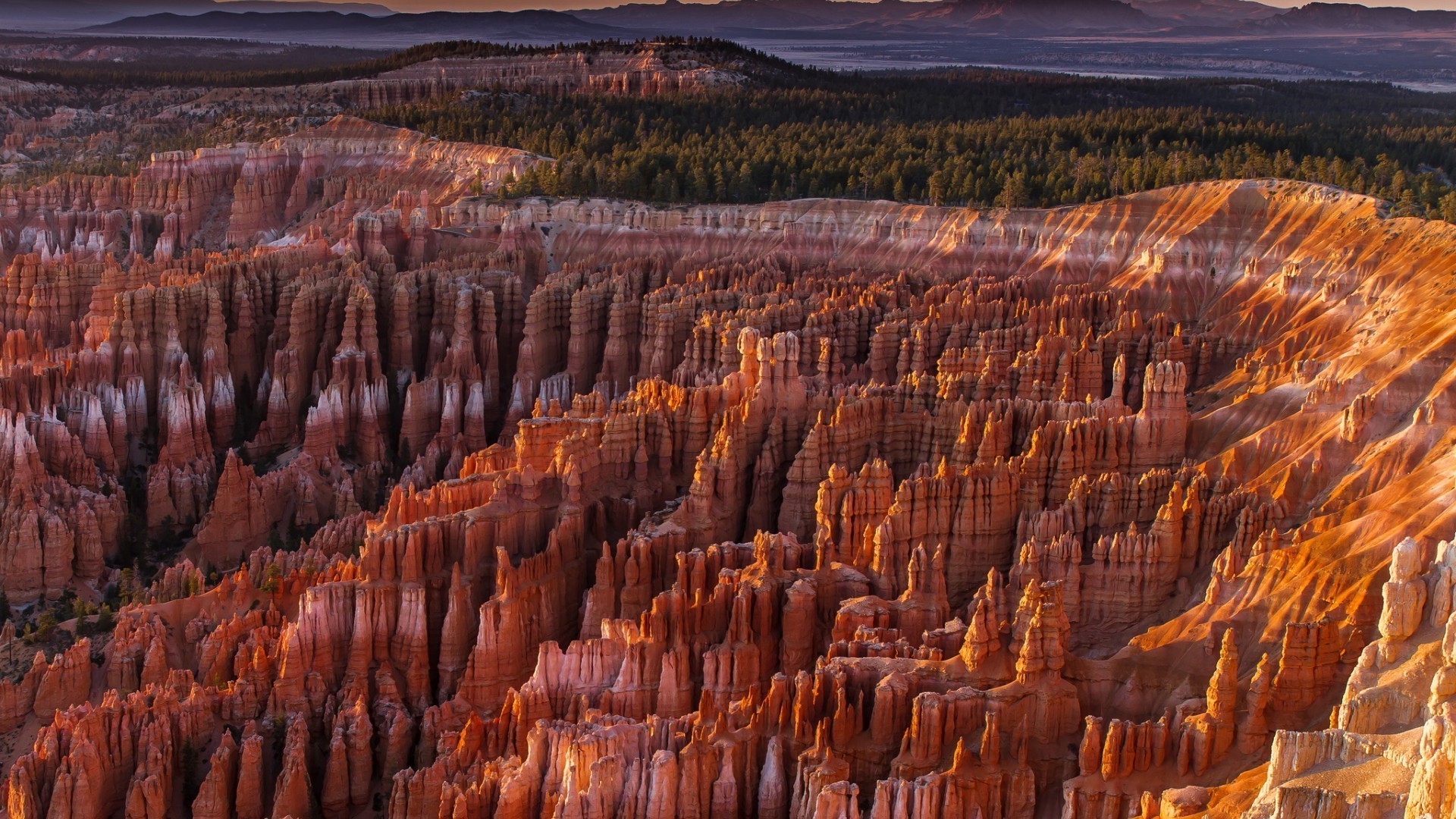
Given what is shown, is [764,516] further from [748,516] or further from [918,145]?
[918,145]

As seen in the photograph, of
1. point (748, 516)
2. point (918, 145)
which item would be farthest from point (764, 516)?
point (918, 145)

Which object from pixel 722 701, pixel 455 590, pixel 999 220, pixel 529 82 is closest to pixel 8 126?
pixel 529 82

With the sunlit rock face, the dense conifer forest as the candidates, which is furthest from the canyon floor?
the dense conifer forest

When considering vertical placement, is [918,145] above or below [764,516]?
above

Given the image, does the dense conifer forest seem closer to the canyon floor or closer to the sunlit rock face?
the canyon floor

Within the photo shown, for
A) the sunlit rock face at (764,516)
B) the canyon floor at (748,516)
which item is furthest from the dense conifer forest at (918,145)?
the sunlit rock face at (764,516)
